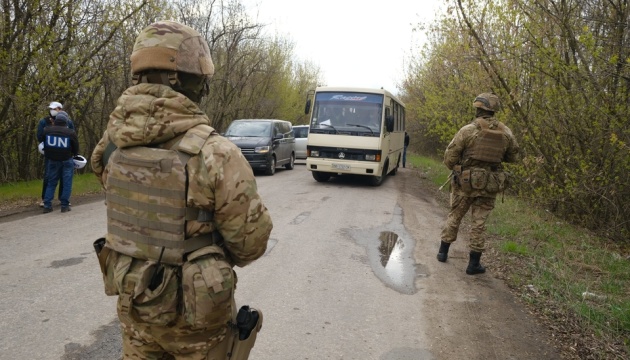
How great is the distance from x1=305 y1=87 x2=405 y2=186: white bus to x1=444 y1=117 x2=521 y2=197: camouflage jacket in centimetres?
668

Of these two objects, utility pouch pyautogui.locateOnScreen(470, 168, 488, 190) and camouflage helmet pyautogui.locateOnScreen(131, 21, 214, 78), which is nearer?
camouflage helmet pyautogui.locateOnScreen(131, 21, 214, 78)

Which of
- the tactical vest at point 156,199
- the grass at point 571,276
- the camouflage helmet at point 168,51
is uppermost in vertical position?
the camouflage helmet at point 168,51

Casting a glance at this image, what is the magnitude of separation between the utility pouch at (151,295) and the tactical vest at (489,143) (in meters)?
4.31

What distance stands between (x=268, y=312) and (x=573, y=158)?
6.08 metres

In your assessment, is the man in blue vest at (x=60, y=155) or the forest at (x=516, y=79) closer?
the forest at (x=516, y=79)

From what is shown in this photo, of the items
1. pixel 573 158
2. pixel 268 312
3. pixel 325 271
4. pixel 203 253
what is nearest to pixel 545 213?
pixel 573 158

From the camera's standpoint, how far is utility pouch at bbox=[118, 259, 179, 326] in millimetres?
1810

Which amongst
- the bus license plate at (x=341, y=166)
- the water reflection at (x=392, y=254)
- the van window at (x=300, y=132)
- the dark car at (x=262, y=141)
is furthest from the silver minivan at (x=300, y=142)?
the water reflection at (x=392, y=254)

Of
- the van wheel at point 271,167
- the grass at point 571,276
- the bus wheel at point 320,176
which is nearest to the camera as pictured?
the grass at point 571,276

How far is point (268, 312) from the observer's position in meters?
4.09

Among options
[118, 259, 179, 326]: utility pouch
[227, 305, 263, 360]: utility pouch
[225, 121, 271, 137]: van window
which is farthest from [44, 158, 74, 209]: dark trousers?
[225, 121, 271, 137]: van window

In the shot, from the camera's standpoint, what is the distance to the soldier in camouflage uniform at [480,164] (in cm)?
530

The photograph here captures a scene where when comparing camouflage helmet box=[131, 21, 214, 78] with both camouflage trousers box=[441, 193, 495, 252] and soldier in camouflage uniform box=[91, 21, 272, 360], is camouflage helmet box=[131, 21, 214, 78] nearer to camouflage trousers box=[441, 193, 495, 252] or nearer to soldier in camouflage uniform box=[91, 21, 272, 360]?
soldier in camouflage uniform box=[91, 21, 272, 360]

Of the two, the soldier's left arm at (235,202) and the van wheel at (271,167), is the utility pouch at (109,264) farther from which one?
the van wheel at (271,167)
